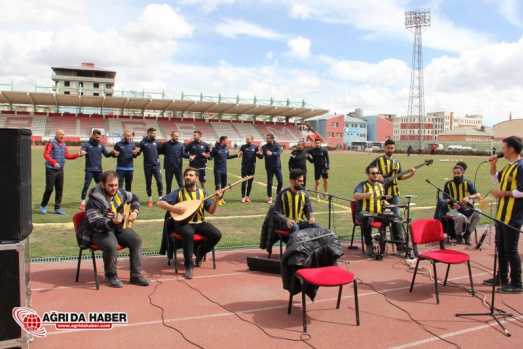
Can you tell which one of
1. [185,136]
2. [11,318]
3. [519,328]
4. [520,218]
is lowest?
[519,328]

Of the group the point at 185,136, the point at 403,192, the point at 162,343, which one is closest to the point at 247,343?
the point at 162,343

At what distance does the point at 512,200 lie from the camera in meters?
5.63

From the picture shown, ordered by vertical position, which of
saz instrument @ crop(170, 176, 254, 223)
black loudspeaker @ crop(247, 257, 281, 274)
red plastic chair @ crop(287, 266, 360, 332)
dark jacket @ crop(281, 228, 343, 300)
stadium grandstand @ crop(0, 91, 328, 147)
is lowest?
black loudspeaker @ crop(247, 257, 281, 274)

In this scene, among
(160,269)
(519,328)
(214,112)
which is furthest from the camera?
(214,112)

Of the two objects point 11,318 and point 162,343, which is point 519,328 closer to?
point 162,343

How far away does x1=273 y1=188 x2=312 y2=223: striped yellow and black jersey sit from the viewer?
Answer: 6750 mm

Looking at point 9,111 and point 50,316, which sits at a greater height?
point 9,111

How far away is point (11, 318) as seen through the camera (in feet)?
12.1

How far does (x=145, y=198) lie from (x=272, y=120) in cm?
5376

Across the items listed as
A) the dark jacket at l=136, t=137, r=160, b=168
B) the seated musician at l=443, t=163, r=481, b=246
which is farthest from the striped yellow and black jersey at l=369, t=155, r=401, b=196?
the dark jacket at l=136, t=137, r=160, b=168

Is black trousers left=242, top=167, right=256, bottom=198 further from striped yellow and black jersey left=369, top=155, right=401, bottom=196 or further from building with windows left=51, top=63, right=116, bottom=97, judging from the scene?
building with windows left=51, top=63, right=116, bottom=97

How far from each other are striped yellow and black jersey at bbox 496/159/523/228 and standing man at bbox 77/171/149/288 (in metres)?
4.73

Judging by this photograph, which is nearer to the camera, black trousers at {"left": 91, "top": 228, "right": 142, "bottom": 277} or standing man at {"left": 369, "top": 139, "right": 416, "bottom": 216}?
black trousers at {"left": 91, "top": 228, "right": 142, "bottom": 277}

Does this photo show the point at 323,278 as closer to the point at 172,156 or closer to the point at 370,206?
the point at 370,206
